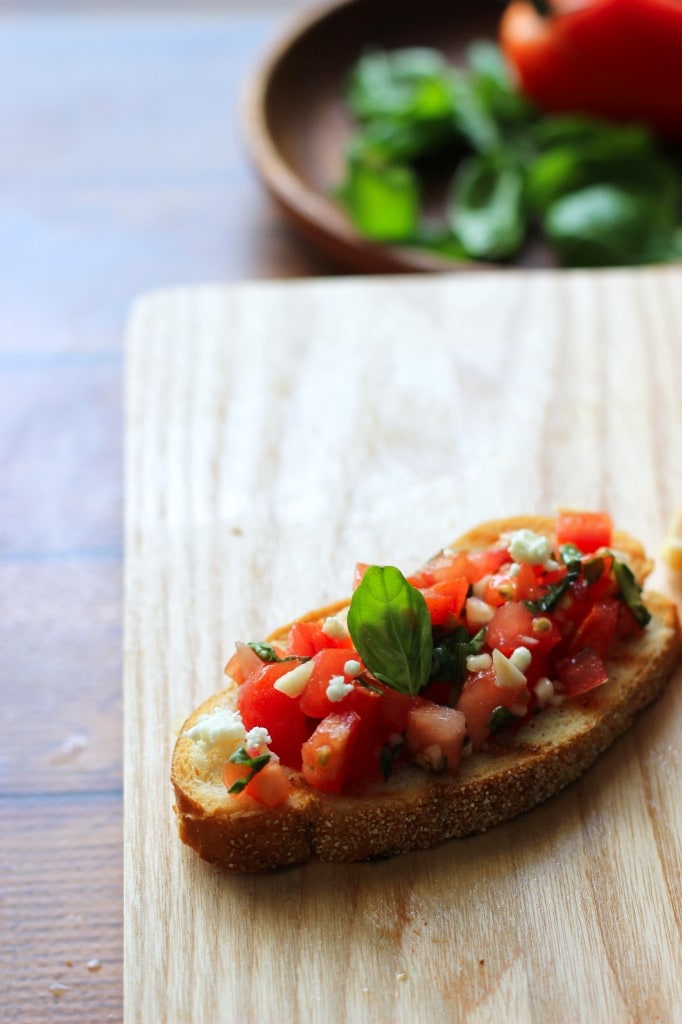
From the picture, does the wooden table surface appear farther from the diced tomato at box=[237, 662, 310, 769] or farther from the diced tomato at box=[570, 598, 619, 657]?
the diced tomato at box=[570, 598, 619, 657]

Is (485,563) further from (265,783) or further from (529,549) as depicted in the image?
(265,783)

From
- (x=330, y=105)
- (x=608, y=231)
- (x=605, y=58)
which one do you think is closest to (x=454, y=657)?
(x=608, y=231)

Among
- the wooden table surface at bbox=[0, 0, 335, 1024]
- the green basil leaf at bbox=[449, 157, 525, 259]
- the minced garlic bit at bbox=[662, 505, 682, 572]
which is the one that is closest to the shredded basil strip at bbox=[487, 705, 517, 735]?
the minced garlic bit at bbox=[662, 505, 682, 572]

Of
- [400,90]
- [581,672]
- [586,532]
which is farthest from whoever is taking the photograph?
[400,90]

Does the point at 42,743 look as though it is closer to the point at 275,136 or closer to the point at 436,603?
the point at 436,603

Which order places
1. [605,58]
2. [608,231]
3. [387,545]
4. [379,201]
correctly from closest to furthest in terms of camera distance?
[387,545] < [608,231] < [379,201] < [605,58]

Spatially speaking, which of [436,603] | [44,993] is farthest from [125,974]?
[436,603]

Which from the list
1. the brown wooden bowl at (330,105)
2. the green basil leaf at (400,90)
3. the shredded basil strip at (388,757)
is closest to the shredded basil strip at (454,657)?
the shredded basil strip at (388,757)
